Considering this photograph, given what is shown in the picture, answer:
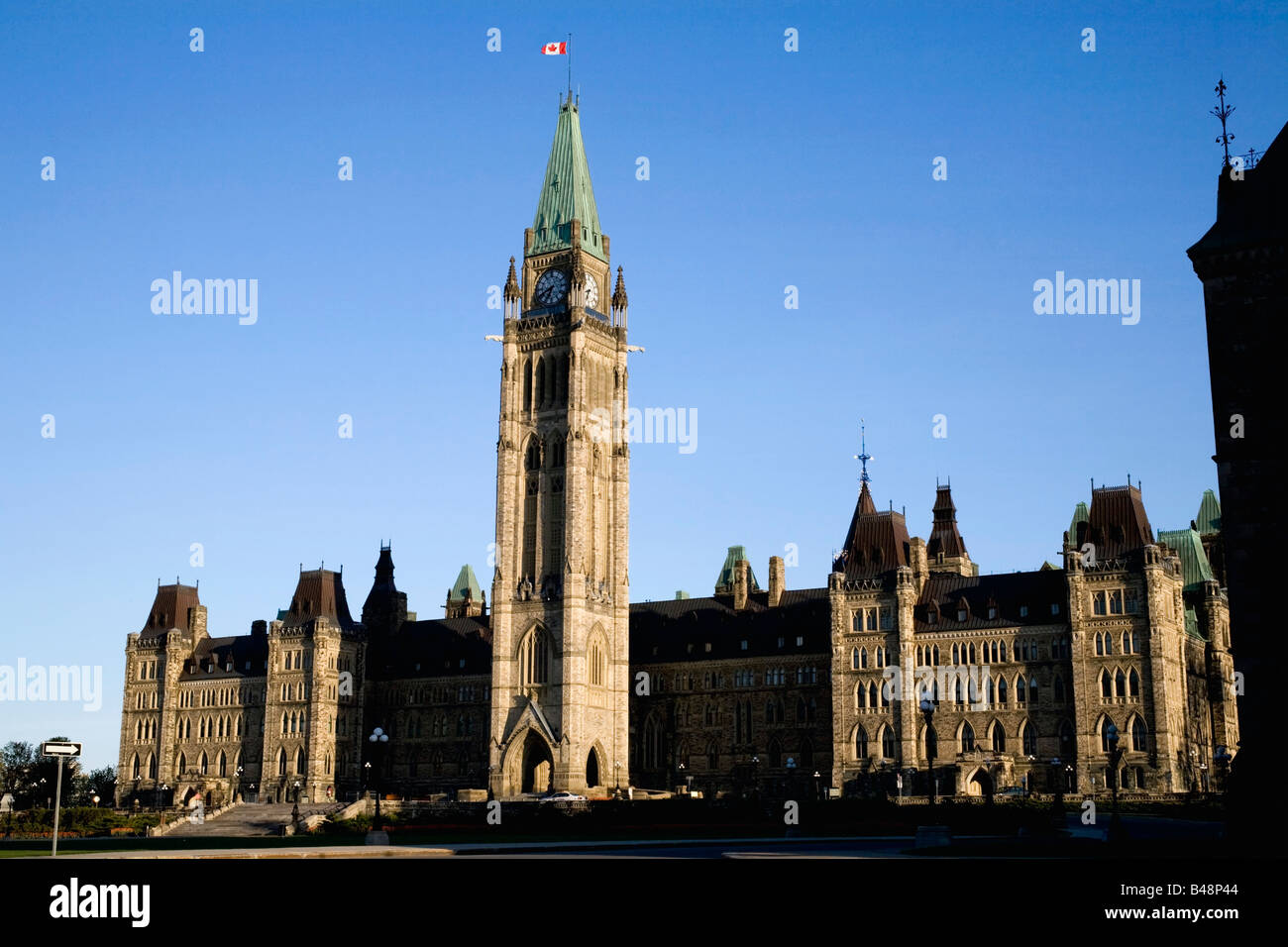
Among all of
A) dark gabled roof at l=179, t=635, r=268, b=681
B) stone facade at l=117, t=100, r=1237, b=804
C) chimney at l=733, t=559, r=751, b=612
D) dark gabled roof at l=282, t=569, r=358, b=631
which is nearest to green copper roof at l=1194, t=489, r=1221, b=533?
stone facade at l=117, t=100, r=1237, b=804

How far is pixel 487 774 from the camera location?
110750mm

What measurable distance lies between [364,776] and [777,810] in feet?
194

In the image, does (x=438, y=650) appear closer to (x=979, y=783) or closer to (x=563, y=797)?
(x=563, y=797)

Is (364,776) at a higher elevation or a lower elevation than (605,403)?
lower

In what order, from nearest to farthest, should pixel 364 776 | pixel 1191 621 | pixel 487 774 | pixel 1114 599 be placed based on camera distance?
pixel 1114 599 < pixel 1191 621 < pixel 487 774 < pixel 364 776

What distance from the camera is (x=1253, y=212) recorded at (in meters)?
44.3

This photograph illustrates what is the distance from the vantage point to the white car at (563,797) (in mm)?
88562

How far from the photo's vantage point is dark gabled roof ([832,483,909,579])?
105 meters

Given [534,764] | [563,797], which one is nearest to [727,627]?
[534,764]

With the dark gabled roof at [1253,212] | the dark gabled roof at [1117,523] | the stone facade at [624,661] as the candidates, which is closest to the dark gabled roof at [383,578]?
the stone facade at [624,661]

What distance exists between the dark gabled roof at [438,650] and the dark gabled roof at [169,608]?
2010cm

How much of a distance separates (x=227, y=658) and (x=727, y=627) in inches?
1759
